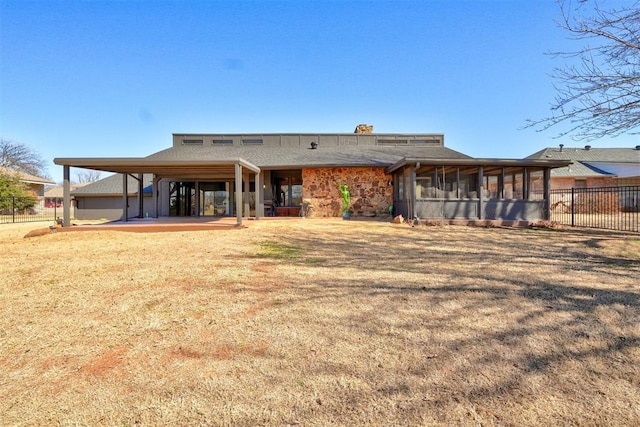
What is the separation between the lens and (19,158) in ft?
135

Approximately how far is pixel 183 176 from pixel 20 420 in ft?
49.1

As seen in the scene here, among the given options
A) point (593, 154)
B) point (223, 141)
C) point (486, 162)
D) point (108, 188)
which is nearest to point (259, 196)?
point (223, 141)

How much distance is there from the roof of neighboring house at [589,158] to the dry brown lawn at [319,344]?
2232 centimetres

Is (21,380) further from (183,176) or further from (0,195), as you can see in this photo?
(0,195)

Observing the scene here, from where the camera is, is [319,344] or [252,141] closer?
[319,344]

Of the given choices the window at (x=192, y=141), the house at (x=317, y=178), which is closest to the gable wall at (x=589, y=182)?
the house at (x=317, y=178)

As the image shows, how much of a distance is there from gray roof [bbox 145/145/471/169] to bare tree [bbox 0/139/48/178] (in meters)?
35.2

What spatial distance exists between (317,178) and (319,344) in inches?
544

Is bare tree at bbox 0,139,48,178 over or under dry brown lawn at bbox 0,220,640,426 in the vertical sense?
over

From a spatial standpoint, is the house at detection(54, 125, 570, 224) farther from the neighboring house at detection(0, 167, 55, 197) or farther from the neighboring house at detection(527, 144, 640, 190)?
the neighboring house at detection(0, 167, 55, 197)

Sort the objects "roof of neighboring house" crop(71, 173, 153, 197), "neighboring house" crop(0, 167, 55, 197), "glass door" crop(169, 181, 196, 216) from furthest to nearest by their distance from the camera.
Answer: "neighboring house" crop(0, 167, 55, 197) < "roof of neighboring house" crop(71, 173, 153, 197) < "glass door" crop(169, 181, 196, 216)

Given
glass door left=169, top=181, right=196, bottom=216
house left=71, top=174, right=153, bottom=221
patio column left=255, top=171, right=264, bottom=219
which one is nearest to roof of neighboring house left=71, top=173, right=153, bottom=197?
house left=71, top=174, right=153, bottom=221

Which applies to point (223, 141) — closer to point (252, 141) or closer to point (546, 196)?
point (252, 141)

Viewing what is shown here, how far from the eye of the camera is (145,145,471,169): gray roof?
16.0 metres
